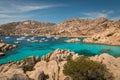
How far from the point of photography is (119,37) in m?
115

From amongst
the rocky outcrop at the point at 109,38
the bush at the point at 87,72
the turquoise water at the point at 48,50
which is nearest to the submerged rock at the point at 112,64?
the bush at the point at 87,72

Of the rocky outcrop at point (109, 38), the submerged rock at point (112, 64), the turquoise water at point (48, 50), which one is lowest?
the turquoise water at point (48, 50)

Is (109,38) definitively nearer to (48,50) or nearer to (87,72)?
(48,50)

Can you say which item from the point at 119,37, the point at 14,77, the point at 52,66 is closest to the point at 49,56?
the point at 52,66

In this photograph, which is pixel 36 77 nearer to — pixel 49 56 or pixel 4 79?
pixel 4 79

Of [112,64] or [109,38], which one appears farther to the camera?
[109,38]

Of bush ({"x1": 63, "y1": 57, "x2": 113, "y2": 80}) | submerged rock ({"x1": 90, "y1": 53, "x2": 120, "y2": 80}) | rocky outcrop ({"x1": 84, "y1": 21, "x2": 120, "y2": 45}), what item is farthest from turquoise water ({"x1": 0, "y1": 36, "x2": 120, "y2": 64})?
bush ({"x1": 63, "y1": 57, "x2": 113, "y2": 80})

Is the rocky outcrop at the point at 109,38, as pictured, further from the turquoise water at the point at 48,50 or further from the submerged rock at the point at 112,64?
the submerged rock at the point at 112,64

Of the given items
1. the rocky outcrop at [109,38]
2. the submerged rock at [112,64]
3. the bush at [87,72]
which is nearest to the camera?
the bush at [87,72]

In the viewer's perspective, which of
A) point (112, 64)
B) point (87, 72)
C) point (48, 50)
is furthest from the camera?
point (48, 50)

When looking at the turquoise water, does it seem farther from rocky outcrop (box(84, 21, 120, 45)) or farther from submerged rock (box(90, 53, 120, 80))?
submerged rock (box(90, 53, 120, 80))

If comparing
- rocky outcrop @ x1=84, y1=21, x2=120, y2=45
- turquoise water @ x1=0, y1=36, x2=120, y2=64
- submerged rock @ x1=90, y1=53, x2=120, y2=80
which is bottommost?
turquoise water @ x1=0, y1=36, x2=120, y2=64

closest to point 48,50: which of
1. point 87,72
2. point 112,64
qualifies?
point 112,64

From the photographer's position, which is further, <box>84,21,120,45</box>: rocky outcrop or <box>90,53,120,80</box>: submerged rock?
<box>84,21,120,45</box>: rocky outcrop
